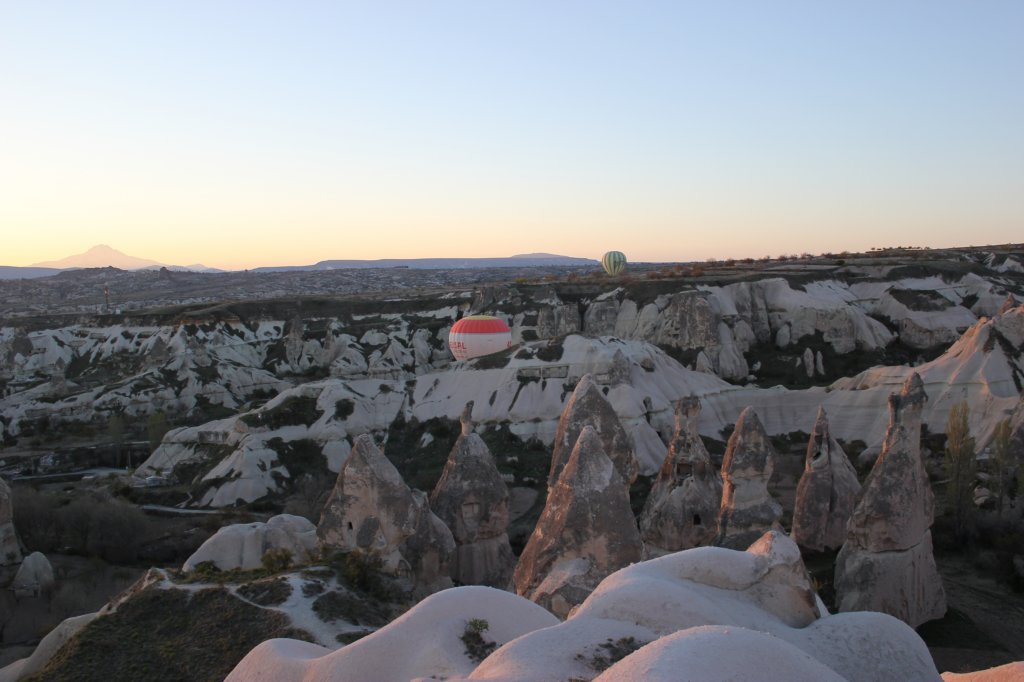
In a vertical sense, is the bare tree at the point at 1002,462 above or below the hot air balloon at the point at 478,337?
below

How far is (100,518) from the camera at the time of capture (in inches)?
945

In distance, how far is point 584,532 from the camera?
1172cm

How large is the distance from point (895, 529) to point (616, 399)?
657 inches

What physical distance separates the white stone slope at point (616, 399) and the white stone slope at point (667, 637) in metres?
20.8

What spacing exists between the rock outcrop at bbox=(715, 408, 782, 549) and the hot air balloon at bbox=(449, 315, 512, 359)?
29627 millimetres

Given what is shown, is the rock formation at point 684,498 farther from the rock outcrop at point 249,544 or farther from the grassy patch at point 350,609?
the rock outcrop at point 249,544

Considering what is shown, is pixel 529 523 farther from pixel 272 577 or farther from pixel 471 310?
pixel 471 310

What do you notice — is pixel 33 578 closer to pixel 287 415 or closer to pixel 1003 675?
pixel 287 415

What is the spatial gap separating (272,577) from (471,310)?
5052cm

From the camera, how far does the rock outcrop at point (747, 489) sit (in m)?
16.2

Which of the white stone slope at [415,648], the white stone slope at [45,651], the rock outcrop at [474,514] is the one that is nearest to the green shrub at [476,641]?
the white stone slope at [415,648]

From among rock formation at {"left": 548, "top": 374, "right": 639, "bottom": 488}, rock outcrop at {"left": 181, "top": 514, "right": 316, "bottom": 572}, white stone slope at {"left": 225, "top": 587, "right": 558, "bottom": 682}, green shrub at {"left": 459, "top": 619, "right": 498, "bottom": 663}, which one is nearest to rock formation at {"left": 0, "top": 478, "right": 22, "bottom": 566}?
rock outcrop at {"left": 181, "top": 514, "right": 316, "bottom": 572}

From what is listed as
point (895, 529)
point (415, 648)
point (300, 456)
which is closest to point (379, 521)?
point (415, 648)

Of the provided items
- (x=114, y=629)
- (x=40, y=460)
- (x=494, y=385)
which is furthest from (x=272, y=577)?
(x=40, y=460)
